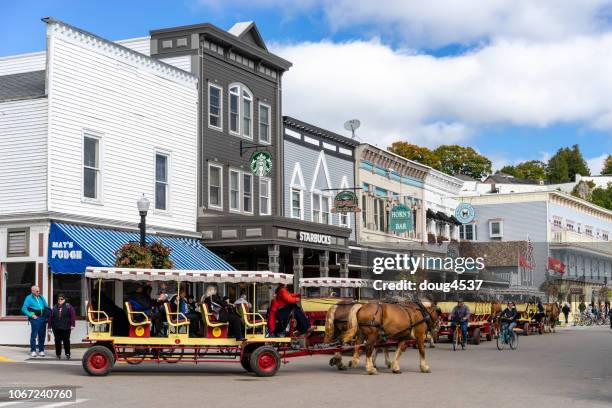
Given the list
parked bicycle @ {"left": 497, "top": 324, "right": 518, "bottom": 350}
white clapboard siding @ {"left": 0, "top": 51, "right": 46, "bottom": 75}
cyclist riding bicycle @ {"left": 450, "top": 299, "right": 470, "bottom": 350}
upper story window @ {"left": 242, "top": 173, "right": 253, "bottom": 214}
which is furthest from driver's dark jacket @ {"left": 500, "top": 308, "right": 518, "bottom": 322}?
white clapboard siding @ {"left": 0, "top": 51, "right": 46, "bottom": 75}

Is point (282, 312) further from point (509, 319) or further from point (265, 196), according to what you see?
point (265, 196)

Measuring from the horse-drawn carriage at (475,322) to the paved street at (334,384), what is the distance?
8969 millimetres

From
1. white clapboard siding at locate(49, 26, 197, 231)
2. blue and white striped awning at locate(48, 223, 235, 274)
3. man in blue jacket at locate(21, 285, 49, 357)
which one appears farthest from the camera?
white clapboard siding at locate(49, 26, 197, 231)

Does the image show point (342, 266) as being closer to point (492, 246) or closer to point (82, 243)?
point (82, 243)

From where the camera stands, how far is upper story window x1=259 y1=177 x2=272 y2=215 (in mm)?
39062

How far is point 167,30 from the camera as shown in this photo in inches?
1399

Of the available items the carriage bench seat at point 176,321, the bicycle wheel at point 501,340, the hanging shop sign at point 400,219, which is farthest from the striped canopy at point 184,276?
the hanging shop sign at point 400,219

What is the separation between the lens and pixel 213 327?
18797 mm

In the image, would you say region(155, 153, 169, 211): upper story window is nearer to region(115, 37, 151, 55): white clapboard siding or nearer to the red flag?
region(115, 37, 151, 55): white clapboard siding

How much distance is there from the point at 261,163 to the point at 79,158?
10.0 metres

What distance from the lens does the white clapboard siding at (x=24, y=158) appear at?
27.6 metres

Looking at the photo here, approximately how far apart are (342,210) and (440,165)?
5895cm

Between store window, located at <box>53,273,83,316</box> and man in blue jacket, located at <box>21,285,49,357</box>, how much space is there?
11.5 ft

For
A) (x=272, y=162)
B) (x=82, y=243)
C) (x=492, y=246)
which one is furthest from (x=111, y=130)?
(x=492, y=246)
